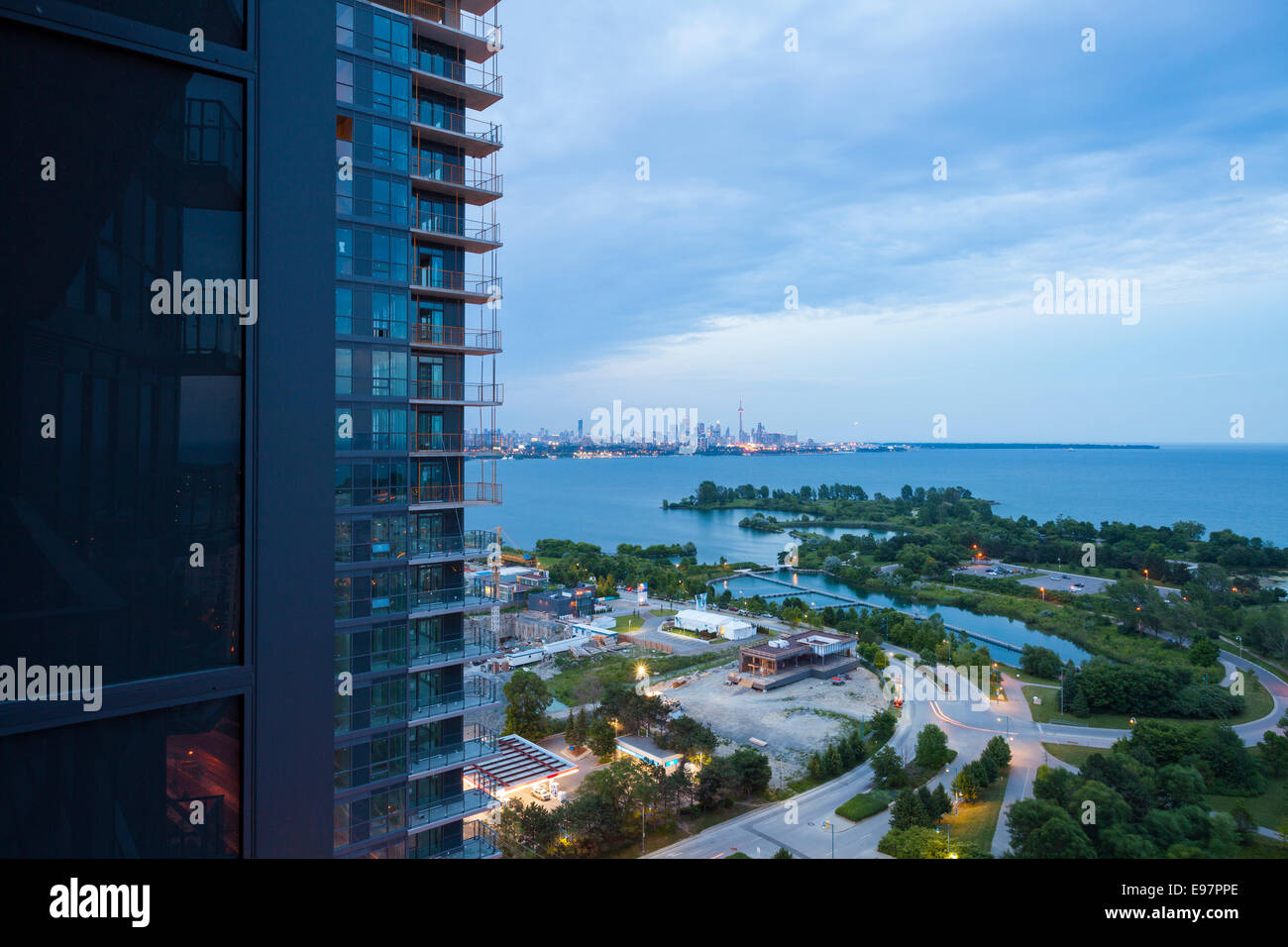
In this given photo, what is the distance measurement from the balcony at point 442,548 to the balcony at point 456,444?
2.35 feet

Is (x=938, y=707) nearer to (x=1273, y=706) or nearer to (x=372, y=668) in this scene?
(x=1273, y=706)

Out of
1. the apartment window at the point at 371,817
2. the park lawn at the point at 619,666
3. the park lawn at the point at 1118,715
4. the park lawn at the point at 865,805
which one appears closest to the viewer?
the apartment window at the point at 371,817

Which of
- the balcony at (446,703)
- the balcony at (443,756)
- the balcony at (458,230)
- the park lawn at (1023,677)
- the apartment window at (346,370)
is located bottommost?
→ the park lawn at (1023,677)

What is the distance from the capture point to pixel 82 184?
0.95 m

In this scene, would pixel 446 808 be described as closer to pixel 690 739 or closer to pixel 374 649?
pixel 374 649

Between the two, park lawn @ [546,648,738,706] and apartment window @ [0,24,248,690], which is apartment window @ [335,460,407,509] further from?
park lawn @ [546,648,738,706]

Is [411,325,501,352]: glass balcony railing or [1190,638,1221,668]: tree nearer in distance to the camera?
[411,325,501,352]: glass balcony railing

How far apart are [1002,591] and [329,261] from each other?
2553cm

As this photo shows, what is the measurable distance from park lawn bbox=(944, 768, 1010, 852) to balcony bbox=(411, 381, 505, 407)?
7307 mm

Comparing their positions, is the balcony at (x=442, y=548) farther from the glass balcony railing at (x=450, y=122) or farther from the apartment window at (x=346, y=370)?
the glass balcony railing at (x=450, y=122)

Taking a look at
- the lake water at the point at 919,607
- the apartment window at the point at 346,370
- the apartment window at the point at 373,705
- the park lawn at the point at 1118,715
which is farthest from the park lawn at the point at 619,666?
the apartment window at the point at 346,370

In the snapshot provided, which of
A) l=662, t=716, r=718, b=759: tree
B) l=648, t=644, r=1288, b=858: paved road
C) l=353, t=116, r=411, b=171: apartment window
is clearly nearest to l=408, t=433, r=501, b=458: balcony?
l=353, t=116, r=411, b=171: apartment window

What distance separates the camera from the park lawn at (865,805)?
9227mm

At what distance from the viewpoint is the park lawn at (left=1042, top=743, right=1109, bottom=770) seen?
429 inches
